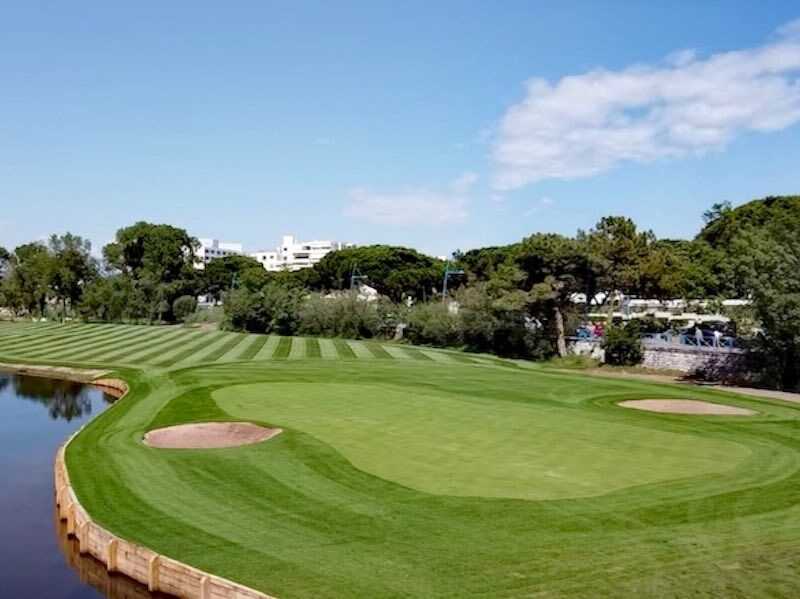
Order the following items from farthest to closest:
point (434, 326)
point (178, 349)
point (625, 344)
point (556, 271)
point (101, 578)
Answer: point (434, 326) < point (178, 349) < point (556, 271) < point (625, 344) < point (101, 578)

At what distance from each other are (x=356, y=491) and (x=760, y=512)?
9149 mm

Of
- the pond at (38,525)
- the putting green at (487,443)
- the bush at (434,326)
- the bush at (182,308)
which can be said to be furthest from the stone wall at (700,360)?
the bush at (182,308)

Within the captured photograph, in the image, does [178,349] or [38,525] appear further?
[178,349]

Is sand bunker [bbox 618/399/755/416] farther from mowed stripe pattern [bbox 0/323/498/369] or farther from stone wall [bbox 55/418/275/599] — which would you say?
stone wall [bbox 55/418/275/599]

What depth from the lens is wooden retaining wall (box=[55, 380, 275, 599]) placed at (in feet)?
41.4

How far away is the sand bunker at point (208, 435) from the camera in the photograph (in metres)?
23.5

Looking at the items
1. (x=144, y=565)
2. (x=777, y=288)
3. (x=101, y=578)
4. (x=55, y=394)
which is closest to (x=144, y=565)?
(x=144, y=565)

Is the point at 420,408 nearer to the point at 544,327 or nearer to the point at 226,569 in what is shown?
the point at 226,569

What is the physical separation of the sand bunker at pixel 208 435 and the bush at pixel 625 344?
3241 cm

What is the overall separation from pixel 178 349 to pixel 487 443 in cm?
4335

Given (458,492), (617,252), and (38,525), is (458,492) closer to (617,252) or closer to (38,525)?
(38,525)

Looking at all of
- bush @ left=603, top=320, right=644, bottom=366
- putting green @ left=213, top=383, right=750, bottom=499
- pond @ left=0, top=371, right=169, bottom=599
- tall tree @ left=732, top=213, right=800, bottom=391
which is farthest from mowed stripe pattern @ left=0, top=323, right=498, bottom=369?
putting green @ left=213, top=383, right=750, bottom=499

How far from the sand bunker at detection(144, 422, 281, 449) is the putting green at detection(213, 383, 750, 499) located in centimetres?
123

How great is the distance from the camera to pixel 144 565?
47.1ft
